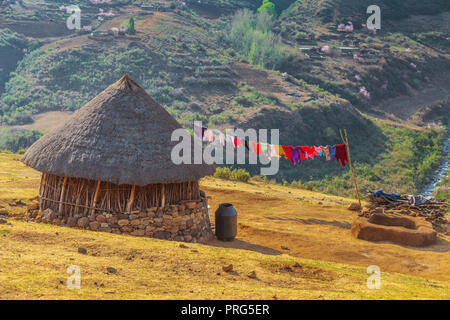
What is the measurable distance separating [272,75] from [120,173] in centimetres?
4321

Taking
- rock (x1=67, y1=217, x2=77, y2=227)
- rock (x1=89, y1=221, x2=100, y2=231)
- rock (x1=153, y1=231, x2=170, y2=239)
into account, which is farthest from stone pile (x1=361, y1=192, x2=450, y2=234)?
rock (x1=67, y1=217, x2=77, y2=227)

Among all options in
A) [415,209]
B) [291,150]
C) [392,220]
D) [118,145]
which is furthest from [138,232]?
[415,209]

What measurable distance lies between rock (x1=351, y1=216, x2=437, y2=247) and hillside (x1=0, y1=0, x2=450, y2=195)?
16924 mm

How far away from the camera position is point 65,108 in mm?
43750

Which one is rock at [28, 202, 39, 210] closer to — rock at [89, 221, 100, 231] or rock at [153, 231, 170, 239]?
rock at [89, 221, 100, 231]

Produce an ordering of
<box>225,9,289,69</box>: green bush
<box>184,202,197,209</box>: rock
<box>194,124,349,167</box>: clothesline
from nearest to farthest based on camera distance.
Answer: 1. <box>184,202,197,209</box>: rock
2. <box>194,124,349,167</box>: clothesline
3. <box>225,9,289,69</box>: green bush

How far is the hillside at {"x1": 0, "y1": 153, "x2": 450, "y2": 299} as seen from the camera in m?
7.35

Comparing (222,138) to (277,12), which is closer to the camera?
(222,138)

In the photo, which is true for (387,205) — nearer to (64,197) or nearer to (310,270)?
(310,270)

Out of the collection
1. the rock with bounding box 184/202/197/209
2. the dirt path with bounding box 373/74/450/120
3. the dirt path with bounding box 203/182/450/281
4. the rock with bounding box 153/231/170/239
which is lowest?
the dirt path with bounding box 203/182/450/281

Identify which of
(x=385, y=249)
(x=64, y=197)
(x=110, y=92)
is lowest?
(x=385, y=249)

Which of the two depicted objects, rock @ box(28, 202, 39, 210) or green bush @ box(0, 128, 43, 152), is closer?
rock @ box(28, 202, 39, 210)
